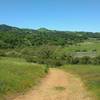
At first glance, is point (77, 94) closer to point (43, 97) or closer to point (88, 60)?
point (43, 97)

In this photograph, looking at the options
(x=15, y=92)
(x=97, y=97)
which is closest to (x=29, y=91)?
(x=15, y=92)

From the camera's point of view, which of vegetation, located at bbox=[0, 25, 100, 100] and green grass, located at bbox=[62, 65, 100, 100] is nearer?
green grass, located at bbox=[62, 65, 100, 100]

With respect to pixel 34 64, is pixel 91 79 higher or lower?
higher

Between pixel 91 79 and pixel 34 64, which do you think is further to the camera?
pixel 34 64

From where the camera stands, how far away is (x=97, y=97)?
23.8 meters

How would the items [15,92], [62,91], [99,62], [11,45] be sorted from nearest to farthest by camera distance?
[15,92] < [62,91] < [99,62] < [11,45]

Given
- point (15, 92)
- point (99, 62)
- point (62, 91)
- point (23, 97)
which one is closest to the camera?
point (23, 97)

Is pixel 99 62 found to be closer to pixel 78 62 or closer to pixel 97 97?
pixel 78 62

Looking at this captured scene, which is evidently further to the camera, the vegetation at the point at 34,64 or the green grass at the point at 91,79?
the vegetation at the point at 34,64

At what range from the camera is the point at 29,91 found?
2670cm

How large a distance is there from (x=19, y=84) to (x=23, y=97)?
5192 millimetres

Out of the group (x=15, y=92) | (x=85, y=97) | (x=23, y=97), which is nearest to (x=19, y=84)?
(x=15, y=92)

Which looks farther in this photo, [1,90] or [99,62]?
[99,62]

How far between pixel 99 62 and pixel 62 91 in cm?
6414
